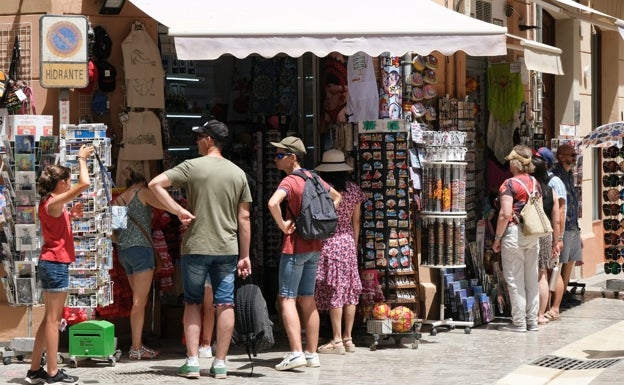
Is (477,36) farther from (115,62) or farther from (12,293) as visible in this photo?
(12,293)

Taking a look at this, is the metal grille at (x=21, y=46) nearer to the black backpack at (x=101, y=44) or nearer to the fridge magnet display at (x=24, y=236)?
the black backpack at (x=101, y=44)

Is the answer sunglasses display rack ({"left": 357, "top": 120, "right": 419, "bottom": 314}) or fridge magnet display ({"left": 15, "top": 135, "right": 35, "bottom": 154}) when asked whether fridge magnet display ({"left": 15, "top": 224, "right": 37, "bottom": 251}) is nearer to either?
fridge magnet display ({"left": 15, "top": 135, "right": 35, "bottom": 154})

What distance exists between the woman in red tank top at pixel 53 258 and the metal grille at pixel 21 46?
183 centimetres

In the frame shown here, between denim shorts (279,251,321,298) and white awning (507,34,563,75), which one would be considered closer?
denim shorts (279,251,321,298)

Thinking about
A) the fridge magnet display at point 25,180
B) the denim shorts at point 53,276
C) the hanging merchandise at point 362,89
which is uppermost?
the hanging merchandise at point 362,89

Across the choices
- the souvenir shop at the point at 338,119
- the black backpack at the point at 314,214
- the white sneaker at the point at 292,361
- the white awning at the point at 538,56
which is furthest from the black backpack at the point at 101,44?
the white awning at the point at 538,56

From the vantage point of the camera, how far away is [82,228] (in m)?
10.4

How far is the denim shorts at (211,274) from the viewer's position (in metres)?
9.80

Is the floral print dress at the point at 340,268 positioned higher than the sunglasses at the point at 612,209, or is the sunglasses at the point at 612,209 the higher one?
the sunglasses at the point at 612,209

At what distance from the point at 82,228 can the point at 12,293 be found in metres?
0.83

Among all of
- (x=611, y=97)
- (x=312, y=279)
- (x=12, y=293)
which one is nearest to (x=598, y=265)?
(x=611, y=97)

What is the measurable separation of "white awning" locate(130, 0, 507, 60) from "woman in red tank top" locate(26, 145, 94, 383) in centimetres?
144

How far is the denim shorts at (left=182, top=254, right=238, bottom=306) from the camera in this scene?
9.80m

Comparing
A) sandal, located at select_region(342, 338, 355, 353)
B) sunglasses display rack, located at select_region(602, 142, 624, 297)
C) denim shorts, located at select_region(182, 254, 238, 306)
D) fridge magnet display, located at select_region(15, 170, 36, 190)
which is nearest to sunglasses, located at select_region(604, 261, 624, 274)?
sunglasses display rack, located at select_region(602, 142, 624, 297)
